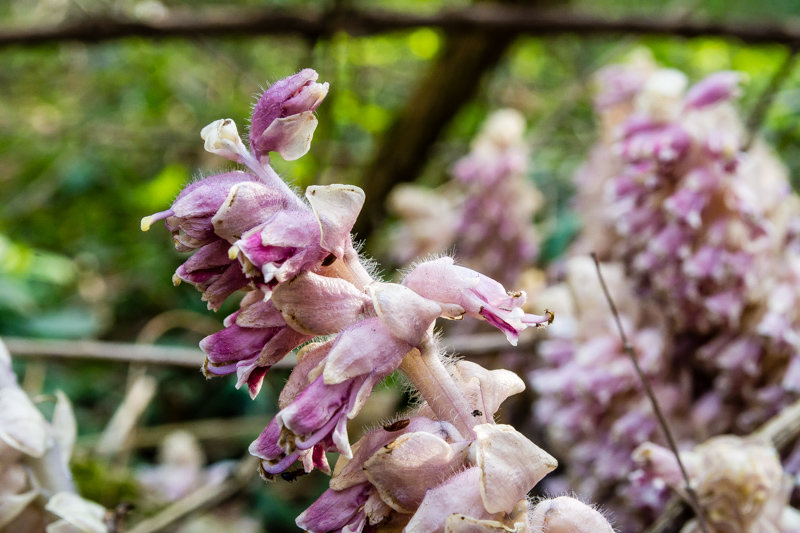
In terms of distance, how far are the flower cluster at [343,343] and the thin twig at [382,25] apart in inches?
63.9

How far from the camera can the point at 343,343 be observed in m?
0.43

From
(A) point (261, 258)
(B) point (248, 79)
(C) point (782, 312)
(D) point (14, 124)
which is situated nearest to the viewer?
(A) point (261, 258)

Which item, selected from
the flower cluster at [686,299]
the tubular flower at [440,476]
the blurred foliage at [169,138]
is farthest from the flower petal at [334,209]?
the blurred foliage at [169,138]

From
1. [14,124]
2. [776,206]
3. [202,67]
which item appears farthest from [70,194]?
[776,206]

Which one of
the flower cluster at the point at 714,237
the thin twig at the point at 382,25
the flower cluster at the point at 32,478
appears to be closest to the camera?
the flower cluster at the point at 32,478

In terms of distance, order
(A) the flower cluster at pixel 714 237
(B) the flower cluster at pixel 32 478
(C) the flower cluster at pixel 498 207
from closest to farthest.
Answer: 1. (B) the flower cluster at pixel 32 478
2. (A) the flower cluster at pixel 714 237
3. (C) the flower cluster at pixel 498 207

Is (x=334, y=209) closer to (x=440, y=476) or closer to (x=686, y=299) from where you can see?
(x=440, y=476)

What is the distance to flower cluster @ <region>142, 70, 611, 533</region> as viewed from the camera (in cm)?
43

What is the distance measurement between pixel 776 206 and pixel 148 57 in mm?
3265

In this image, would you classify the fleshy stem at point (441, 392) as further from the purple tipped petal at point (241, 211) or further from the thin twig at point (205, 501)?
the thin twig at point (205, 501)

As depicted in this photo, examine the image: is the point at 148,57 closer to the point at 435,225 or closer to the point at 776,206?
the point at 435,225

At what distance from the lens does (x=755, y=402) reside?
0.97m

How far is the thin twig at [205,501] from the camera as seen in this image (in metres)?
0.99

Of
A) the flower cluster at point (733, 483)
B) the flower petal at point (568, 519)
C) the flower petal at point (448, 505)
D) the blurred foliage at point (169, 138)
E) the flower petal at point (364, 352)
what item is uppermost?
the flower petal at point (364, 352)
